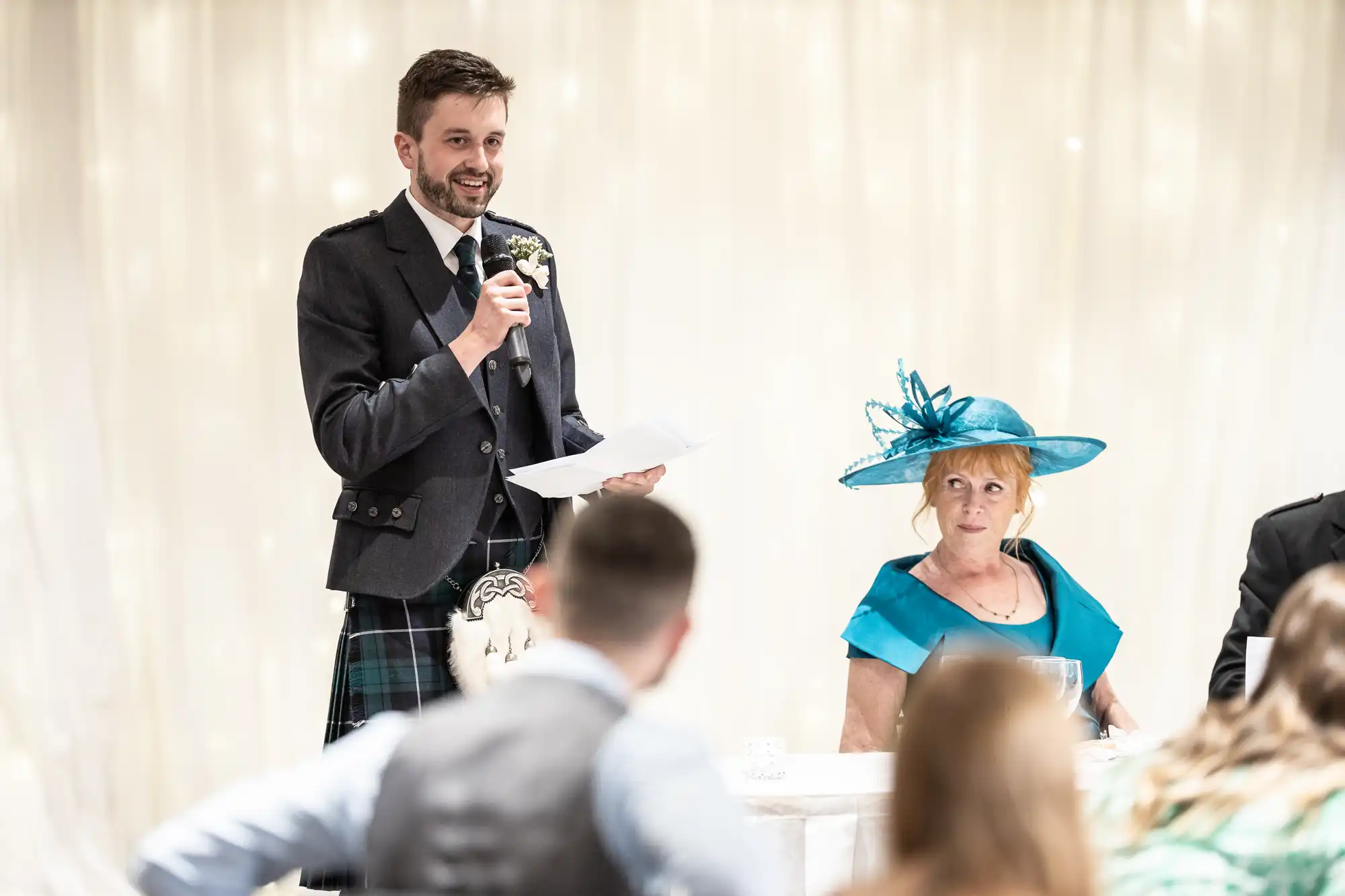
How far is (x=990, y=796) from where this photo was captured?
106 cm

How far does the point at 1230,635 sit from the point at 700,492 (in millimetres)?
1858

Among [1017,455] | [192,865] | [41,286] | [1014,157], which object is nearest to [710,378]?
[1014,157]

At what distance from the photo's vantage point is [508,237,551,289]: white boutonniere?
2463mm

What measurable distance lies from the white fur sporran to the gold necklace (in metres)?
0.90

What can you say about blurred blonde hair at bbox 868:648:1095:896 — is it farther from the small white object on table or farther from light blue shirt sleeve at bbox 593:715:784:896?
the small white object on table

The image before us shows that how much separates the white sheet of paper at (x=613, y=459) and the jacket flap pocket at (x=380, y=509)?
17 cm

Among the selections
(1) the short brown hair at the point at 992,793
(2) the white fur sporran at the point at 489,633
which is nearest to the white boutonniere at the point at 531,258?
(2) the white fur sporran at the point at 489,633

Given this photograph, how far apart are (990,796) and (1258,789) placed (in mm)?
490

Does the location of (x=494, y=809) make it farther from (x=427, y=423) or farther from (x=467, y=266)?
(x=467, y=266)

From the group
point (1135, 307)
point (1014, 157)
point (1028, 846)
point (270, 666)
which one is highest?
point (1014, 157)

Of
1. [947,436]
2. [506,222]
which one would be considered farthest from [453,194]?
[947,436]

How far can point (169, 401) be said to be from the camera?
3.96 metres

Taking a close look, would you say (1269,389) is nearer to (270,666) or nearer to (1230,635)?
(1230,635)

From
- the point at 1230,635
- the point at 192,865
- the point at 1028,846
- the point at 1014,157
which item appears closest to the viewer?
the point at 1028,846
